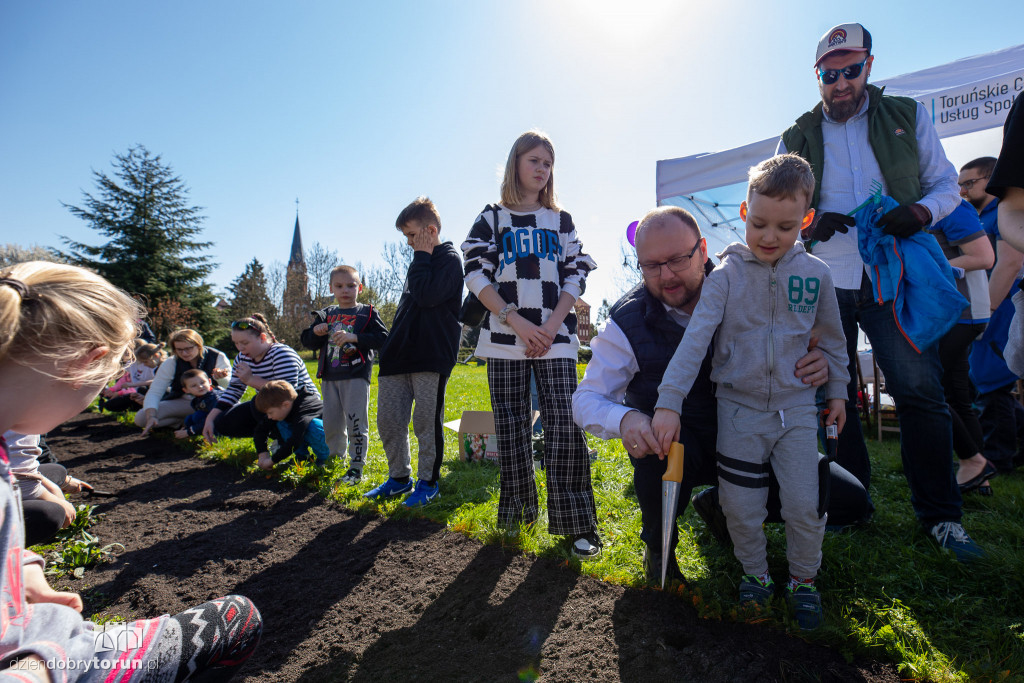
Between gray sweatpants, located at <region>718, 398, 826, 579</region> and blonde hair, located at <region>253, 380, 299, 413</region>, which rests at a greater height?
blonde hair, located at <region>253, 380, 299, 413</region>

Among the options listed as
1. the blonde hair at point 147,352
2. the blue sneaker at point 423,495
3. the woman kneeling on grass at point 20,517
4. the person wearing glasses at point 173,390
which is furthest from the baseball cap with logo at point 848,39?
the blonde hair at point 147,352

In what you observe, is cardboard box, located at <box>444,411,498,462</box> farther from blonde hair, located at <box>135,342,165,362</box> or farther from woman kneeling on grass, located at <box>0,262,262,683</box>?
blonde hair, located at <box>135,342,165,362</box>

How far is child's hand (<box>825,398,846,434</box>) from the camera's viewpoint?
6.35 ft

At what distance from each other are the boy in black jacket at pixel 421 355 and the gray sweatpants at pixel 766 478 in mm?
1989

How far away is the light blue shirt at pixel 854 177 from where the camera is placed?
2.42 metres

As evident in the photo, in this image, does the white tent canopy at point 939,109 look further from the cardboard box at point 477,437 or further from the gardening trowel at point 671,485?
the gardening trowel at point 671,485

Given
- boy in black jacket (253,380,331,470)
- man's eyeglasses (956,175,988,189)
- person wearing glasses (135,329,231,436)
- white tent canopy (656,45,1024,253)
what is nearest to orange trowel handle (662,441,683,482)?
boy in black jacket (253,380,331,470)

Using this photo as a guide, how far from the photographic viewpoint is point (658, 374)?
212 cm

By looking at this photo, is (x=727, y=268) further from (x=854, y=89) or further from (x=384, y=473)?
(x=384, y=473)

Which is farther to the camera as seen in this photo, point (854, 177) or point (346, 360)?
point (346, 360)

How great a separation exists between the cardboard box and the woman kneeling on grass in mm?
3164

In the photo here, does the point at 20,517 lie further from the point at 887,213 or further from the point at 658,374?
the point at 887,213

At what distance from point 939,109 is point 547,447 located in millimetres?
5404

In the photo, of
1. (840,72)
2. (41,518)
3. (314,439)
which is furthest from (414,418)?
(840,72)
